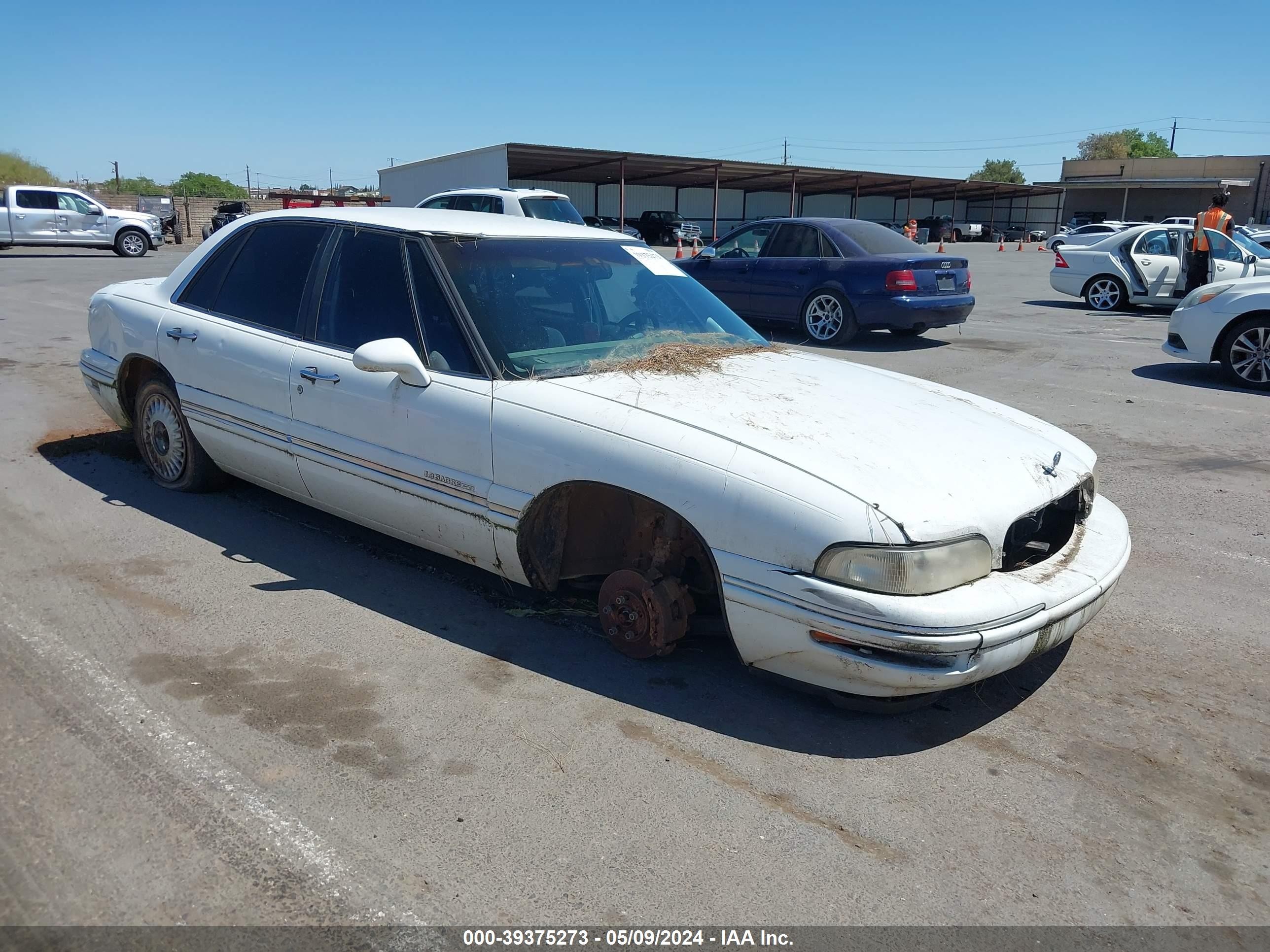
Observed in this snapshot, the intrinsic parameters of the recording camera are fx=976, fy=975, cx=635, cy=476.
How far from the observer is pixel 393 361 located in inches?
149

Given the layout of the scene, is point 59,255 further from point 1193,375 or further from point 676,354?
point 676,354

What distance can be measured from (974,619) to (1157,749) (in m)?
0.83

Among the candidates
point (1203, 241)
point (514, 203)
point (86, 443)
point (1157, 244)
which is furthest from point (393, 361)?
point (1157, 244)

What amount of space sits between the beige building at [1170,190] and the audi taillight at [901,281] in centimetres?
6146

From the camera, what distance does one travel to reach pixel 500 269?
4211 millimetres

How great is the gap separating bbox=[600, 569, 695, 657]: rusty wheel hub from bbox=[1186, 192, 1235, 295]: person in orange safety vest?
1230 centimetres

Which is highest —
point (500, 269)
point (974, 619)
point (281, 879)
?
point (500, 269)

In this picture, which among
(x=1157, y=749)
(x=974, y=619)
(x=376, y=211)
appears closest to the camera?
(x=974, y=619)

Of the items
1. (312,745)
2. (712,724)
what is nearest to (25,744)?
(312,745)

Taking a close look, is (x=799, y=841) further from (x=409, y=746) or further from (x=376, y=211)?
(x=376, y=211)

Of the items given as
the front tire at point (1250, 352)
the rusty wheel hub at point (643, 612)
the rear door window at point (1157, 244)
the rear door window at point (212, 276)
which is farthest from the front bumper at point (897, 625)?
the rear door window at point (1157, 244)

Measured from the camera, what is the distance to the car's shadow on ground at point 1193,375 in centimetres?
946

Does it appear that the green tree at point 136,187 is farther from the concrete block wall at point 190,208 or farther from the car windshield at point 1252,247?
the car windshield at point 1252,247

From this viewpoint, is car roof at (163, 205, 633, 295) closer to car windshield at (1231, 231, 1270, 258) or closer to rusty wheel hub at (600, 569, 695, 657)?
rusty wheel hub at (600, 569, 695, 657)
